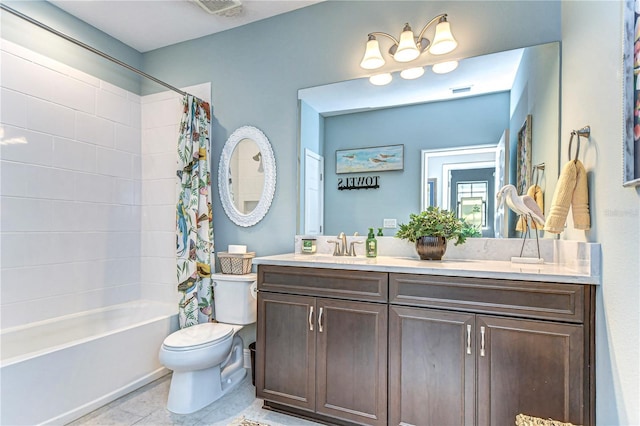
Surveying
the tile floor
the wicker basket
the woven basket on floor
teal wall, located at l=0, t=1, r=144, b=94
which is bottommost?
the tile floor

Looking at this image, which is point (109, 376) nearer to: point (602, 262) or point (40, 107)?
point (40, 107)

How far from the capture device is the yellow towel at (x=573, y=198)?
4.66 feet

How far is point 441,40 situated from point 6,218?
298 cm

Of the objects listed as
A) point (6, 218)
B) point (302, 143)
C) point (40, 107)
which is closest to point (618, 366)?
point (302, 143)

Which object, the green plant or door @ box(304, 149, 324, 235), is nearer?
the green plant

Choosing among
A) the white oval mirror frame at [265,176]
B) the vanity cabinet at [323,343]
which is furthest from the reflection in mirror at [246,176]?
the vanity cabinet at [323,343]

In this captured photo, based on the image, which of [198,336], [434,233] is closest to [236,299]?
A: [198,336]

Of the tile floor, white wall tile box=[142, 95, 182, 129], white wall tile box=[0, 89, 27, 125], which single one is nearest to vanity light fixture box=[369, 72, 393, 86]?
white wall tile box=[142, 95, 182, 129]

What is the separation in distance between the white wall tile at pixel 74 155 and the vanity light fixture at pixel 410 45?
2.23 m

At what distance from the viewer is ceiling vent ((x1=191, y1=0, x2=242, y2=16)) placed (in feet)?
7.68

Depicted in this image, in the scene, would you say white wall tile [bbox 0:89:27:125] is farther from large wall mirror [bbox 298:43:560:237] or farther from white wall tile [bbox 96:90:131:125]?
large wall mirror [bbox 298:43:560:237]

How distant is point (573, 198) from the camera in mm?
1442

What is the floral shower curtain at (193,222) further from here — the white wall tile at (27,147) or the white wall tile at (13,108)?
the white wall tile at (13,108)

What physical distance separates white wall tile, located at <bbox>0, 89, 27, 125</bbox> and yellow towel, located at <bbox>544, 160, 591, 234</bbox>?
321cm
